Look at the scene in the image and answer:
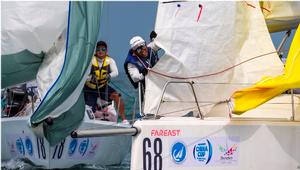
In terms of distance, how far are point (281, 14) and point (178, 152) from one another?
2294 mm

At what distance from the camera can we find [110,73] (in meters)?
10.0

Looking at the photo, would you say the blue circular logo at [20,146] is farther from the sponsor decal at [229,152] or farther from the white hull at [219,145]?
the sponsor decal at [229,152]

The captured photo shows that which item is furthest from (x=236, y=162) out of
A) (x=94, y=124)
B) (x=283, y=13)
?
(x=94, y=124)

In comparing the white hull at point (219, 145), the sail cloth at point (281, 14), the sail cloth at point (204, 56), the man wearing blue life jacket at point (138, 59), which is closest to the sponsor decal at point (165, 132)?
the white hull at point (219, 145)

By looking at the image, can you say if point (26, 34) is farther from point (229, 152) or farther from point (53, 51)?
point (229, 152)

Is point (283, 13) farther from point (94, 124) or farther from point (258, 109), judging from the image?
point (94, 124)

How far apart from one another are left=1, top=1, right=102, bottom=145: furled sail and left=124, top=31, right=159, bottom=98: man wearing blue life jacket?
0.48m

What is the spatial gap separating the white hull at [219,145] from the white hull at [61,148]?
12.4 ft

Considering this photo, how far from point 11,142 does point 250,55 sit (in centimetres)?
517

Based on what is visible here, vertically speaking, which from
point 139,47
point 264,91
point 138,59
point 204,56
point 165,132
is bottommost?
point 165,132

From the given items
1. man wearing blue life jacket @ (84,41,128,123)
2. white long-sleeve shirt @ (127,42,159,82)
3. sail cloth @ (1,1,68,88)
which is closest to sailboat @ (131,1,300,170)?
white long-sleeve shirt @ (127,42,159,82)

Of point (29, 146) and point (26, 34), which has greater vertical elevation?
point (26, 34)

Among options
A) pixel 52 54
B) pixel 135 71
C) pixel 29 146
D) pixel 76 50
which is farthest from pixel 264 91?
pixel 29 146

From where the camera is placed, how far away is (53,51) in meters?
8.39
